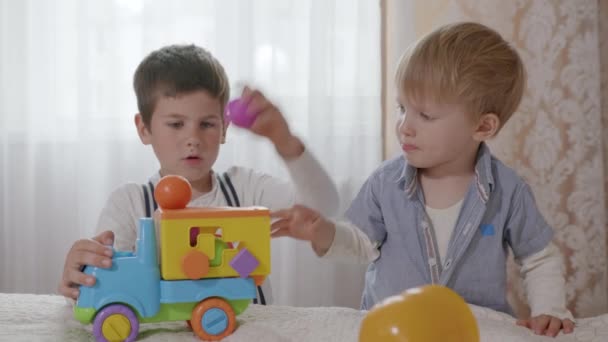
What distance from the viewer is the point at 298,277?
2.43 meters

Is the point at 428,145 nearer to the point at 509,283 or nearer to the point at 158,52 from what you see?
the point at 158,52

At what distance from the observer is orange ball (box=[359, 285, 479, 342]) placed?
66cm

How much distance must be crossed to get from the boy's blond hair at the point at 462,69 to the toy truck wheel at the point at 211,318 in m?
0.54

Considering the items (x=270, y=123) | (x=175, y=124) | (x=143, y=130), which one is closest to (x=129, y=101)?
(x=143, y=130)

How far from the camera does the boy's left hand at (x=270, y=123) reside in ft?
3.73

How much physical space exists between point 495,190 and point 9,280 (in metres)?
1.81

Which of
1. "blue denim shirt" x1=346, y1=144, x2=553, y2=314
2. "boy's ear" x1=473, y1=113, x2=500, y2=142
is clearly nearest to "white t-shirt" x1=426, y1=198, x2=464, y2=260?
"blue denim shirt" x1=346, y1=144, x2=553, y2=314

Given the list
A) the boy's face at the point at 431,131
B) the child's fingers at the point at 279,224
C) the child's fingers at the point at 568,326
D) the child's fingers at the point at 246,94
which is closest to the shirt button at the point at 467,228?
the boy's face at the point at 431,131

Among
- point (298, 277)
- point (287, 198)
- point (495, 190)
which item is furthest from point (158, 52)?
point (298, 277)

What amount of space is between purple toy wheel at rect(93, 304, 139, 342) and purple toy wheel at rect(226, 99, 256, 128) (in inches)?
13.8

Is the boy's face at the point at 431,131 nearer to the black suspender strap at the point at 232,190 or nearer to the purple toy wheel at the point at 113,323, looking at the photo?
the black suspender strap at the point at 232,190

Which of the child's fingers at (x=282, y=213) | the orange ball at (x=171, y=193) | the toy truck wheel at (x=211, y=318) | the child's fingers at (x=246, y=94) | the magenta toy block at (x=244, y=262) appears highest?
the child's fingers at (x=246, y=94)

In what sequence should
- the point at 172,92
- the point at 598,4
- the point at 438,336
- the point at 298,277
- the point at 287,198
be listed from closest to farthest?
the point at 438,336 < the point at 172,92 < the point at 287,198 < the point at 598,4 < the point at 298,277

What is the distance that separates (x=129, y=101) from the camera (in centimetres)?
242
